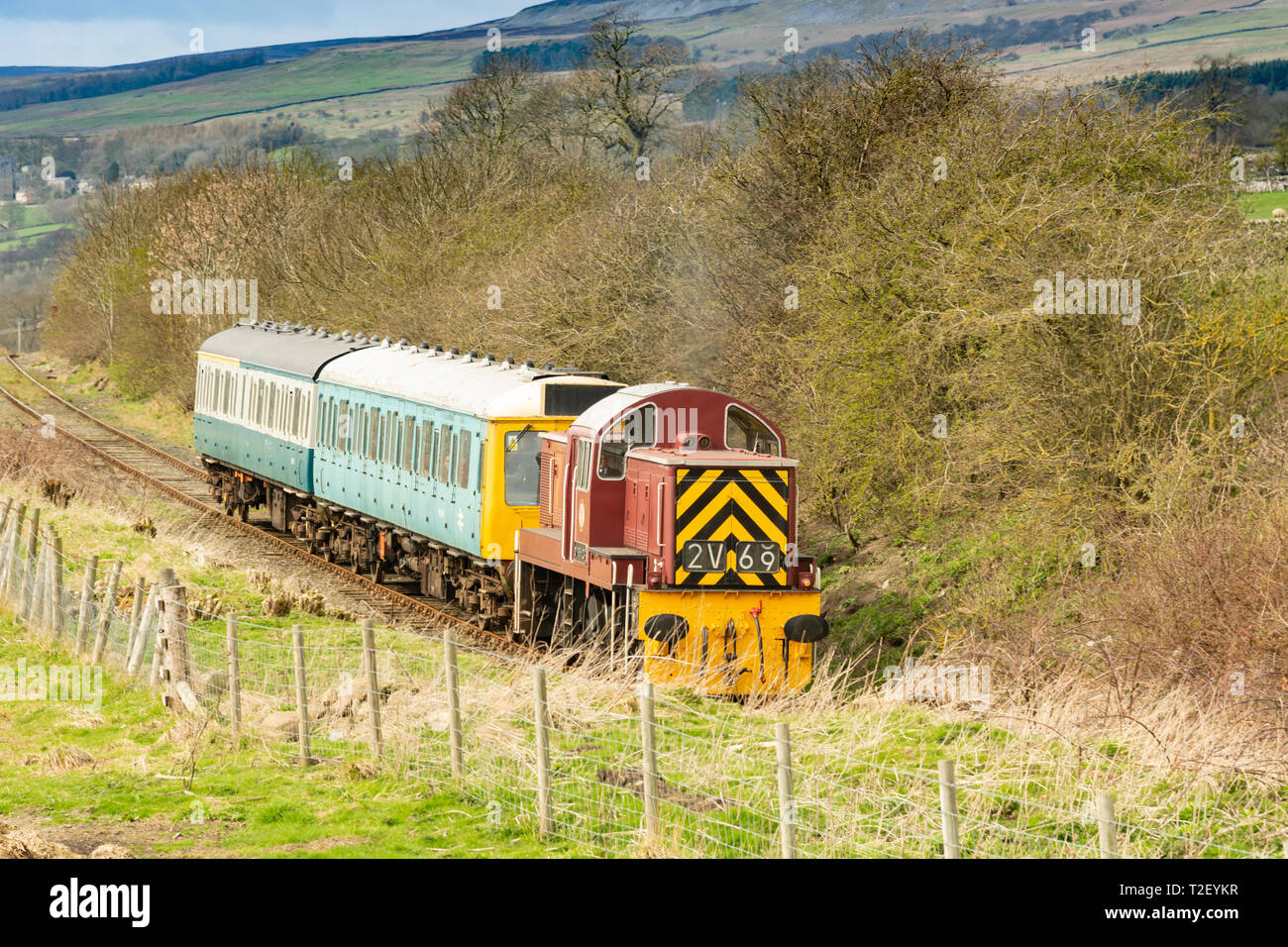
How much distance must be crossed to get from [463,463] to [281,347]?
1105 centimetres

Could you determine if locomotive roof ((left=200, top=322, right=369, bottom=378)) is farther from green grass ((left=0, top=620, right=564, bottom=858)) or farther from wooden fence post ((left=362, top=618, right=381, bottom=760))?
wooden fence post ((left=362, top=618, right=381, bottom=760))

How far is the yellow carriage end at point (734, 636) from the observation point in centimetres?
1656

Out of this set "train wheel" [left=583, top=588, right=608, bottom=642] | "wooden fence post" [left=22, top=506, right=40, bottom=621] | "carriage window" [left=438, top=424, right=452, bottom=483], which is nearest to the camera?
"train wheel" [left=583, top=588, right=608, bottom=642]

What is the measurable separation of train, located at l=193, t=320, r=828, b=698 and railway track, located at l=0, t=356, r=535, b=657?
0.42 metres

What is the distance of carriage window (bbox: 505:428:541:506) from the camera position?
21.3m

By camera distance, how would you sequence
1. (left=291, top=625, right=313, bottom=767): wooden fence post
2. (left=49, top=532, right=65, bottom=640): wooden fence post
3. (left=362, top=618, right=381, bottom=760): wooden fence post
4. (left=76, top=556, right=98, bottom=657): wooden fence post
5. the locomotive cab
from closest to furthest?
1. (left=362, top=618, right=381, bottom=760): wooden fence post
2. (left=291, top=625, right=313, bottom=767): wooden fence post
3. the locomotive cab
4. (left=76, top=556, right=98, bottom=657): wooden fence post
5. (left=49, top=532, right=65, bottom=640): wooden fence post

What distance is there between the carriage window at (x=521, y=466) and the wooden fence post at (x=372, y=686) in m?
8.39

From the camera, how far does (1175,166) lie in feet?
71.8

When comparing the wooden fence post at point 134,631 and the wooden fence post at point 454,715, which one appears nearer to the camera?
the wooden fence post at point 454,715

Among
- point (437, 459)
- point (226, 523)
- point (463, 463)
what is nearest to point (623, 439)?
point (463, 463)

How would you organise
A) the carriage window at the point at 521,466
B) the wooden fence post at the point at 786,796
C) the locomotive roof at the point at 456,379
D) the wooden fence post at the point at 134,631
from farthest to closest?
the locomotive roof at the point at 456,379 < the carriage window at the point at 521,466 < the wooden fence post at the point at 134,631 < the wooden fence post at the point at 786,796

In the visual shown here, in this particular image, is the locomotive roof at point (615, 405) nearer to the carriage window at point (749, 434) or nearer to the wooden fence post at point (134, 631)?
the carriage window at point (749, 434)

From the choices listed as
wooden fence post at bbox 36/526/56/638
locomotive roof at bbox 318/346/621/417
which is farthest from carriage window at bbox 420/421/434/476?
wooden fence post at bbox 36/526/56/638

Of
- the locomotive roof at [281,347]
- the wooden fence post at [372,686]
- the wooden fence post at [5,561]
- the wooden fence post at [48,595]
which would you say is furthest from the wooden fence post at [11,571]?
the wooden fence post at [372,686]
